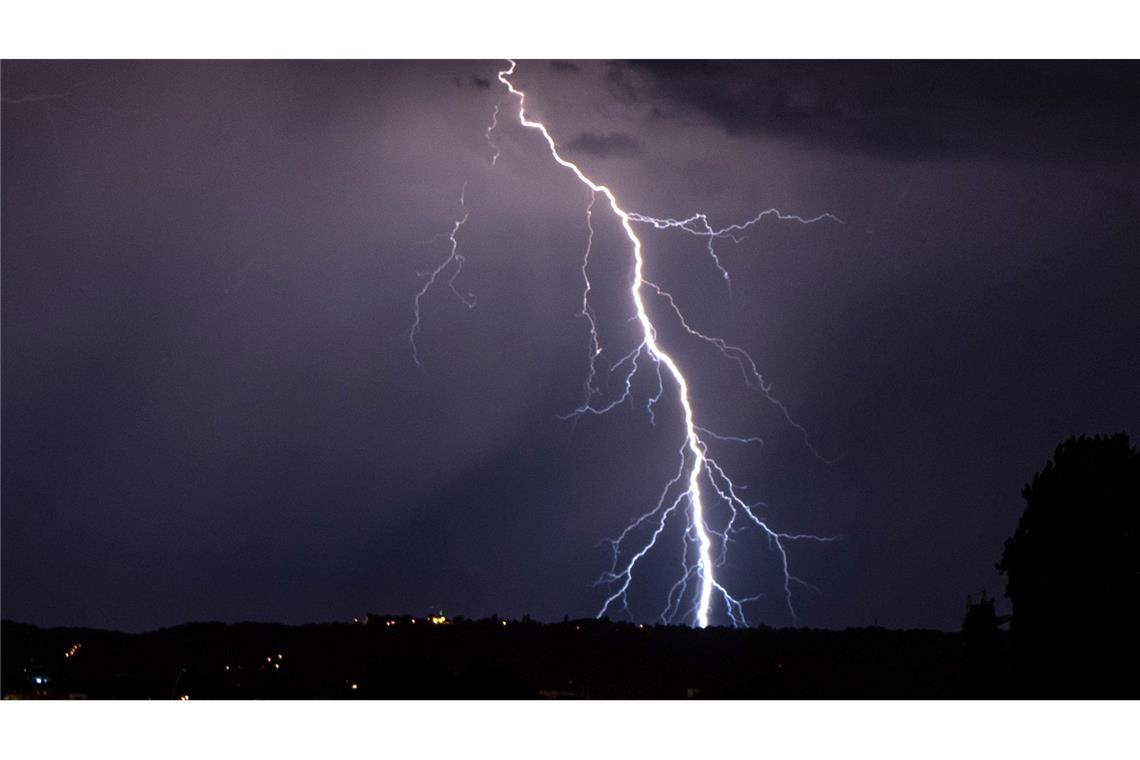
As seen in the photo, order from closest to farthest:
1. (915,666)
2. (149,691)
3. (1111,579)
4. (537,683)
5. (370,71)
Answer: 1. (1111,579)
2. (370,71)
3. (915,666)
4. (537,683)
5. (149,691)

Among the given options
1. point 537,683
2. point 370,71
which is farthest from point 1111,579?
point 370,71

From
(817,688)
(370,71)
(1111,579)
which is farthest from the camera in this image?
(370,71)

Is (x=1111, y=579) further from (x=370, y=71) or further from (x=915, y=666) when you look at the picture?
(x=370, y=71)

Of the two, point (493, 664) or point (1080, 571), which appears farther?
point (493, 664)

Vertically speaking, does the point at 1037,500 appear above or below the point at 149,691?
above

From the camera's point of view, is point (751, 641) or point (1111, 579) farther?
point (751, 641)
